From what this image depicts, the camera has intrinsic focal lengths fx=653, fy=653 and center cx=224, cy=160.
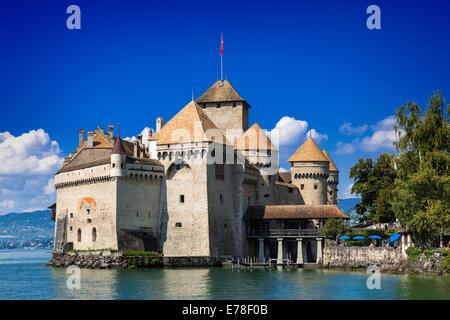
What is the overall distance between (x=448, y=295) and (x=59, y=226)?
4133 centimetres

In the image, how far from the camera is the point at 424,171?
44.5 metres

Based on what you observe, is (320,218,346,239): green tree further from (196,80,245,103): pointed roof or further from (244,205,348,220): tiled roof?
(196,80,245,103): pointed roof

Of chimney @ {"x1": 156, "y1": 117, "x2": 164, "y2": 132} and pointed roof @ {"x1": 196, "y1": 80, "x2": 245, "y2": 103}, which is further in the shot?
pointed roof @ {"x1": 196, "y1": 80, "x2": 245, "y2": 103}

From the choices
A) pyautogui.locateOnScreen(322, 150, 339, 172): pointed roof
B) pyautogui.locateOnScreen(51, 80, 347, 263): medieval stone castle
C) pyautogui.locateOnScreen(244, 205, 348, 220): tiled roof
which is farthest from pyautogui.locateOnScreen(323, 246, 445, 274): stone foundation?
pyautogui.locateOnScreen(322, 150, 339, 172): pointed roof

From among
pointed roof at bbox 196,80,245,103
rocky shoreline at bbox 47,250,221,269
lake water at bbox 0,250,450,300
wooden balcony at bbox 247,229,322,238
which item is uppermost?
pointed roof at bbox 196,80,245,103

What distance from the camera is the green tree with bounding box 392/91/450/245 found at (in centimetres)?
4441

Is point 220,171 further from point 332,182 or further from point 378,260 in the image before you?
point 332,182

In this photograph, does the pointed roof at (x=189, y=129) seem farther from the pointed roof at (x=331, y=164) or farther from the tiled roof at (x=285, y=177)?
the tiled roof at (x=285, y=177)

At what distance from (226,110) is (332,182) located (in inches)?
723

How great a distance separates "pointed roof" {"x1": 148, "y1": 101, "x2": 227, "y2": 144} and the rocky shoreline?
35.9ft

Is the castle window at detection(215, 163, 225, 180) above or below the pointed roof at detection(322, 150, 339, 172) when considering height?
below

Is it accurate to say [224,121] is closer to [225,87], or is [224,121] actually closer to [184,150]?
[225,87]

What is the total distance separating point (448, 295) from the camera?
116ft

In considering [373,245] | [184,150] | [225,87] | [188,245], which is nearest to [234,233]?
[188,245]
